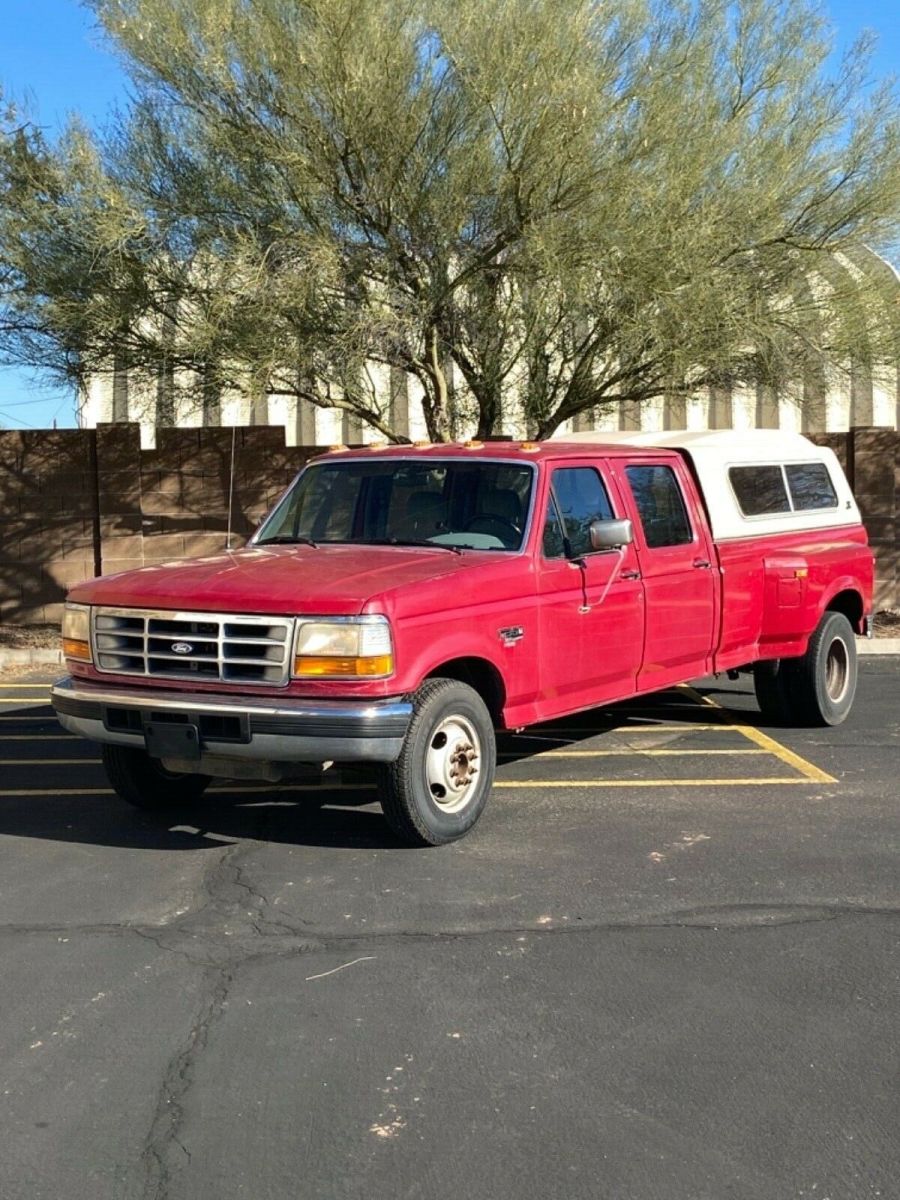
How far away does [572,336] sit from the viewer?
1418 centimetres

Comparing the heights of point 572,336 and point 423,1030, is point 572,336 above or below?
above

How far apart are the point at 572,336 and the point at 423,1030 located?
35.0 feet

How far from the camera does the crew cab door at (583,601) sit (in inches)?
288

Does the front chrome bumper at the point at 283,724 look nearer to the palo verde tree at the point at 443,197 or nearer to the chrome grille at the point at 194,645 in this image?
the chrome grille at the point at 194,645

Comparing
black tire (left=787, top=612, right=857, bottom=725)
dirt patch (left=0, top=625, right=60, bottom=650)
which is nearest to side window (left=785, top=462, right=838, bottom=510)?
black tire (left=787, top=612, right=857, bottom=725)

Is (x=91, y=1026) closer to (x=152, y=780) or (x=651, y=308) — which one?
(x=152, y=780)

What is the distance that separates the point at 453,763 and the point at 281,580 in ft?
4.05

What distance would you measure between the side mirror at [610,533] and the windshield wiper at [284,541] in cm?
158

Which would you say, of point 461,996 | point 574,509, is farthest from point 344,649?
point 574,509

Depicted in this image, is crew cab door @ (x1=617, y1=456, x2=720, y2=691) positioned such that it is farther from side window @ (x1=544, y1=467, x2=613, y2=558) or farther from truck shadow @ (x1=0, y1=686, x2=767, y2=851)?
truck shadow @ (x1=0, y1=686, x2=767, y2=851)

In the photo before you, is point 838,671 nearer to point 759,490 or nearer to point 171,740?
point 759,490

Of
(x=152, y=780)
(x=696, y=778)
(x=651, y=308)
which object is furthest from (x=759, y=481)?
(x=152, y=780)

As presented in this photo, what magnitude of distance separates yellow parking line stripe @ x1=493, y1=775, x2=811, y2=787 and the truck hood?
5.44ft

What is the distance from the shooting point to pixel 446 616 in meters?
6.57
